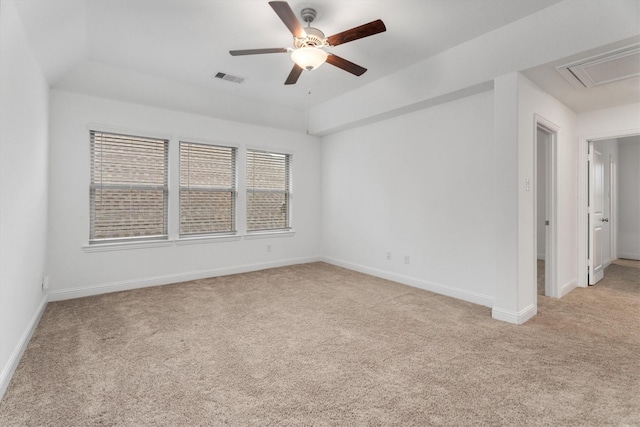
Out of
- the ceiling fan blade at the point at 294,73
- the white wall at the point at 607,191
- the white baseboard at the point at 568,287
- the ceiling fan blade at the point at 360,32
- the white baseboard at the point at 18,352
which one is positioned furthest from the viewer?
the white wall at the point at 607,191

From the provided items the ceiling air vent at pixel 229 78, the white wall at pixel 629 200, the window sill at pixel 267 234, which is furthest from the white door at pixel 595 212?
the ceiling air vent at pixel 229 78

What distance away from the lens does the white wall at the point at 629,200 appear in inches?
255

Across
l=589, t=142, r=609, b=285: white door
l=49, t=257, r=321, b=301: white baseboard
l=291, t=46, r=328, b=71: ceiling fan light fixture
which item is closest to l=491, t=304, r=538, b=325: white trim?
l=589, t=142, r=609, b=285: white door

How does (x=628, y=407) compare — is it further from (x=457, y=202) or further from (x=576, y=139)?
(x=576, y=139)

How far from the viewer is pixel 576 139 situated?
169 inches

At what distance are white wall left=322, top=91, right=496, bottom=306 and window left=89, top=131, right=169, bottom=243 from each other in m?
2.88

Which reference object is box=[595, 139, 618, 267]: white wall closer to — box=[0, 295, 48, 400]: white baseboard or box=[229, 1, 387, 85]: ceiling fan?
box=[229, 1, 387, 85]: ceiling fan

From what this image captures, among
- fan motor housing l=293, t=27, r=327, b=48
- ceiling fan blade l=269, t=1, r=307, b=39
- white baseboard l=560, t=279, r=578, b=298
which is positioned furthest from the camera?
white baseboard l=560, t=279, r=578, b=298

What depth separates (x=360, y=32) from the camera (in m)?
2.43

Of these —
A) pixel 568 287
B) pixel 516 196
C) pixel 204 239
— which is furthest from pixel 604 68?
pixel 204 239

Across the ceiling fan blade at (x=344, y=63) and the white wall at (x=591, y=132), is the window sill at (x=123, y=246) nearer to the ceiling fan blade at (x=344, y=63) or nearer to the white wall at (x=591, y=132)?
the ceiling fan blade at (x=344, y=63)

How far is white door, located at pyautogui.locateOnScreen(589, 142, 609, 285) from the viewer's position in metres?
4.35

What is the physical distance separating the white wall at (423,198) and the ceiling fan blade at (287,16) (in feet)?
7.50

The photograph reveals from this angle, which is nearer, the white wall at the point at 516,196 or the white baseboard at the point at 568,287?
the white wall at the point at 516,196
